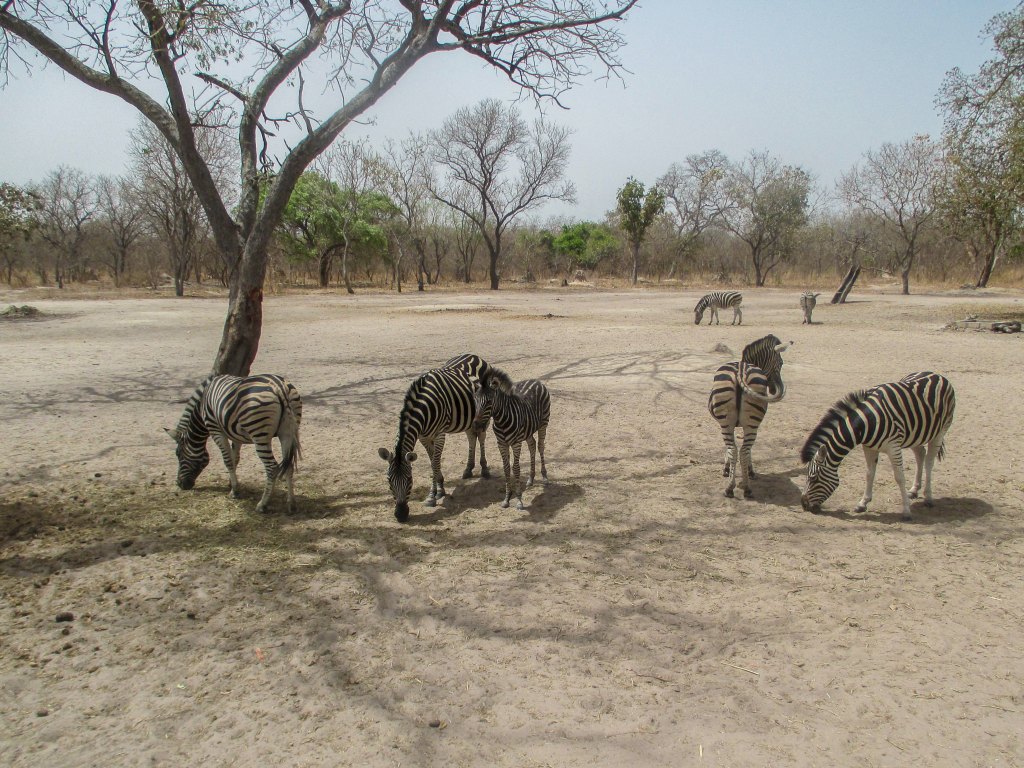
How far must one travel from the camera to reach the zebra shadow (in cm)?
523

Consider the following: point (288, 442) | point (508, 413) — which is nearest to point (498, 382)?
point (508, 413)

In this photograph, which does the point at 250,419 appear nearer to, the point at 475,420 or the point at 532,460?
the point at 475,420

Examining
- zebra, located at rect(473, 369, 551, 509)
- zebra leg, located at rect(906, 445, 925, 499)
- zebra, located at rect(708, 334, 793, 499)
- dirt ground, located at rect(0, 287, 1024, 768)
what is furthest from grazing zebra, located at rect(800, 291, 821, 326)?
zebra, located at rect(473, 369, 551, 509)

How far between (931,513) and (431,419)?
4.57 m

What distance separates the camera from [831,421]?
5328mm

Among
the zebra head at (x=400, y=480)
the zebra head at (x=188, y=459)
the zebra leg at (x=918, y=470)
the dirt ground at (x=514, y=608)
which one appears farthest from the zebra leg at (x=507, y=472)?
→ the zebra leg at (x=918, y=470)

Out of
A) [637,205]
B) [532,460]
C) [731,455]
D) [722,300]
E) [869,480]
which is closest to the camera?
[869,480]

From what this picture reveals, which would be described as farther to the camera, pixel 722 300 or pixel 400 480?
pixel 722 300

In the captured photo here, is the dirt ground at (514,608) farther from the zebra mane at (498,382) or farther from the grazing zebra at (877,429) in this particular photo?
the zebra mane at (498,382)

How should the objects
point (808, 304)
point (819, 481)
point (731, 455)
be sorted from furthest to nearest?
point (808, 304) → point (731, 455) → point (819, 481)

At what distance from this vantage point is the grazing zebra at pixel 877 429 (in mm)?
5141

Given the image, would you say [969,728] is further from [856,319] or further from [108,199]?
[108,199]

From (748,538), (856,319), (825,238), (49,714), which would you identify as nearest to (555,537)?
(748,538)

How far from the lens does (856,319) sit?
2073 centimetres
